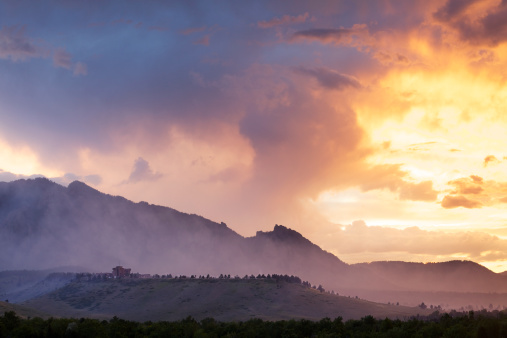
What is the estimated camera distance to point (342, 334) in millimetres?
61844

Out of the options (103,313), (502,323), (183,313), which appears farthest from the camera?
(103,313)

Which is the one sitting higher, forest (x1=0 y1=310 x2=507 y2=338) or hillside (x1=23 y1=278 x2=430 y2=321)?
hillside (x1=23 y1=278 x2=430 y2=321)

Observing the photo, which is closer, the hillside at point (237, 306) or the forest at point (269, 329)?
the forest at point (269, 329)

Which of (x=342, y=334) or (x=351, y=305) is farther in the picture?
(x=351, y=305)

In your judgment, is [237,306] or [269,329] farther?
[237,306]

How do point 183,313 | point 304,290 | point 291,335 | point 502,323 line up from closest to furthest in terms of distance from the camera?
point 502,323
point 291,335
point 183,313
point 304,290

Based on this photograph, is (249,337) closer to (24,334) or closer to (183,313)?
(24,334)

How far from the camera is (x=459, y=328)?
5134cm

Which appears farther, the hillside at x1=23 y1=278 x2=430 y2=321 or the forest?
the hillside at x1=23 y1=278 x2=430 y2=321

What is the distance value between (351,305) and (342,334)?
11781cm

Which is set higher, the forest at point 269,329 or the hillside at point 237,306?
the hillside at point 237,306

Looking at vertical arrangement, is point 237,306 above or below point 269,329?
above

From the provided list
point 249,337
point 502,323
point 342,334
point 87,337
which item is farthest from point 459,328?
point 87,337

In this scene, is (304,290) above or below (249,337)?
above
